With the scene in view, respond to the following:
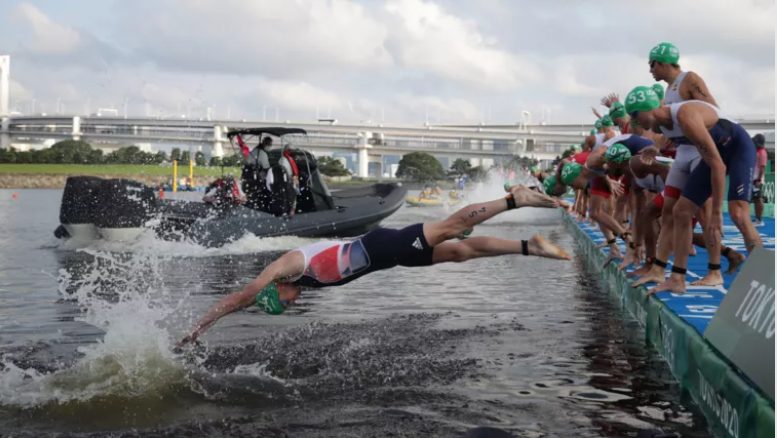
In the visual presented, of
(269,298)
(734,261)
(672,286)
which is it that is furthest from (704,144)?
(269,298)

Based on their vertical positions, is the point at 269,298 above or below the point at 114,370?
above

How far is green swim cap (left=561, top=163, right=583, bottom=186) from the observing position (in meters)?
9.00

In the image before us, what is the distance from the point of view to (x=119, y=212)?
656 inches

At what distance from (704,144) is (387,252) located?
8.61ft

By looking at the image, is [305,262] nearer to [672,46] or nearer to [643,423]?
[643,423]

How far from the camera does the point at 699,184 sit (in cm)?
705

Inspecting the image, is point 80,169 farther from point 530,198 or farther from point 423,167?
point 530,198

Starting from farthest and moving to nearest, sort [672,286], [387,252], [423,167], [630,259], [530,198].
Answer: [423,167], [630,259], [672,286], [387,252], [530,198]

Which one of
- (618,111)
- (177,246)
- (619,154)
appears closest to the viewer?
(619,154)

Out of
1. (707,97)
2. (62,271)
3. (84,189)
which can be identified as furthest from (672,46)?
(84,189)

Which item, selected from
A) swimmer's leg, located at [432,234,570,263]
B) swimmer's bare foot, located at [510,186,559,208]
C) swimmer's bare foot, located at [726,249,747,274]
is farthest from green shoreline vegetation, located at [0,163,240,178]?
swimmer's bare foot, located at [510,186,559,208]

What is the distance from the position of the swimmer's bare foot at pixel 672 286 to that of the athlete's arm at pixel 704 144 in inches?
24.3

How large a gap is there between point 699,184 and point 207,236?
448 inches

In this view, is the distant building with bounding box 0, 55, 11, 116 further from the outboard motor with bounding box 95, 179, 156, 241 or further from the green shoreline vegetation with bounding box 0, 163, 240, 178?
the outboard motor with bounding box 95, 179, 156, 241
